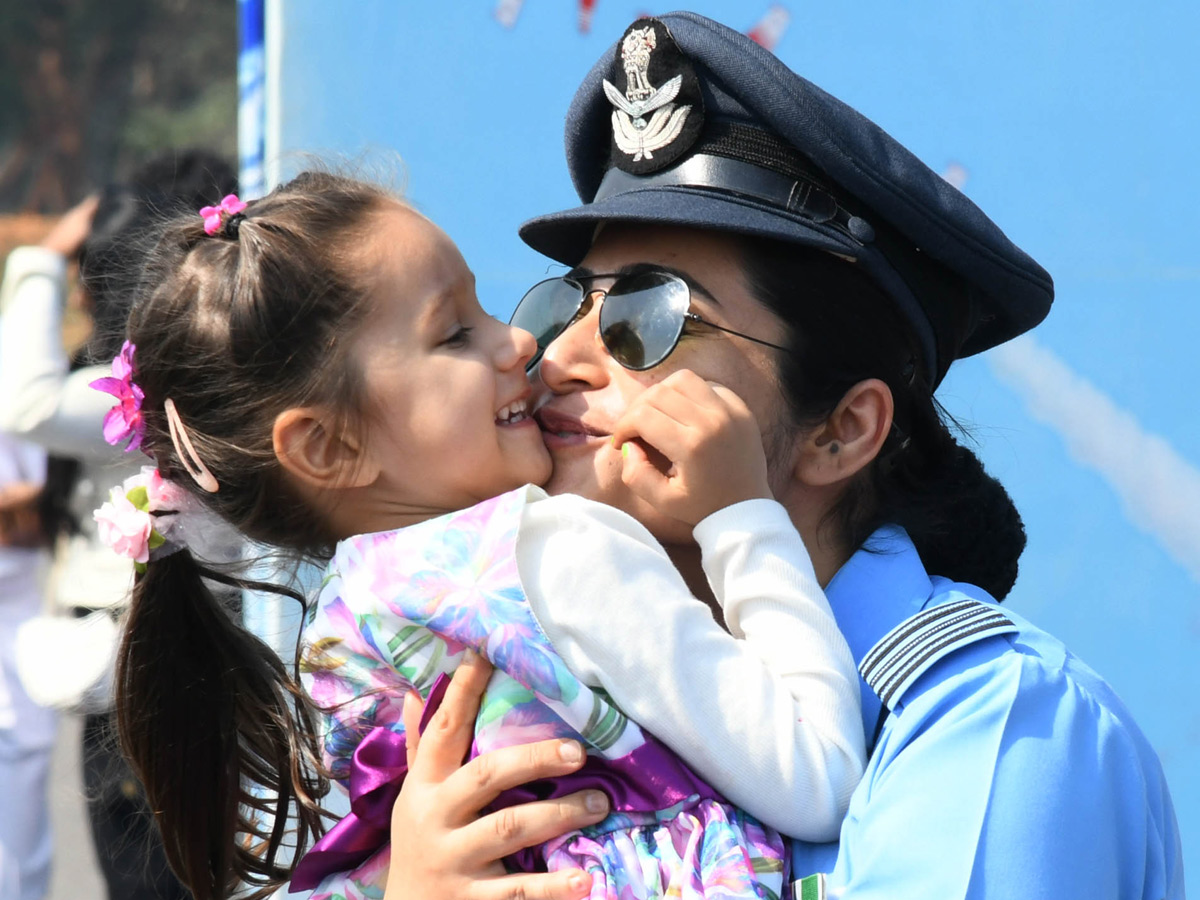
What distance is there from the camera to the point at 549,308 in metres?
2.31

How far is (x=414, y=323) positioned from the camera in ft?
6.91

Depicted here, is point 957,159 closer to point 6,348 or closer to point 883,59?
point 883,59

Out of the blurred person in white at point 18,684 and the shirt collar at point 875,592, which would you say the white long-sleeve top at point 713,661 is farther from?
the blurred person in white at point 18,684

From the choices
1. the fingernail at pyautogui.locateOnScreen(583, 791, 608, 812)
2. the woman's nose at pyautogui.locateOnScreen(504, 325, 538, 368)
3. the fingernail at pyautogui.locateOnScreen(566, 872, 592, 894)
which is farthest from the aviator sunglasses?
the fingernail at pyautogui.locateOnScreen(566, 872, 592, 894)

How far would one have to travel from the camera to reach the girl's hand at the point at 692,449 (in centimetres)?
193

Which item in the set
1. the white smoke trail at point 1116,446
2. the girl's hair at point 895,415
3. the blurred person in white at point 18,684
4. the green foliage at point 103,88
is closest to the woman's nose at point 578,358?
the girl's hair at point 895,415

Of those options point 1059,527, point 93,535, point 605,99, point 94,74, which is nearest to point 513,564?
point 605,99

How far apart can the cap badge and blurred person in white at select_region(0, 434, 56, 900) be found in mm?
2902

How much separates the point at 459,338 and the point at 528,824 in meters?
0.75

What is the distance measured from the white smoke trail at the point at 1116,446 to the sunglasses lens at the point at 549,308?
1.43 metres

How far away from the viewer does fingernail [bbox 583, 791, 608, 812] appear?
1808mm

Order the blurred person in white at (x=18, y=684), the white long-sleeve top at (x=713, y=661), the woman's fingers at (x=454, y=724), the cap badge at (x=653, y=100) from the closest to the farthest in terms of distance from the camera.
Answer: the white long-sleeve top at (x=713, y=661) → the woman's fingers at (x=454, y=724) → the cap badge at (x=653, y=100) → the blurred person in white at (x=18, y=684)

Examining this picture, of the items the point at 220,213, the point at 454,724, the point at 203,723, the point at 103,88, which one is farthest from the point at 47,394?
the point at 103,88

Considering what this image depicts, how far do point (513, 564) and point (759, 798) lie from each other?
419 millimetres
